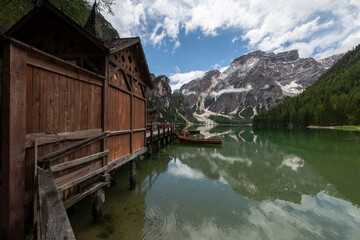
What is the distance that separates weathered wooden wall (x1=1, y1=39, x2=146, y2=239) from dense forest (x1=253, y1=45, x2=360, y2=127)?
8666 centimetres

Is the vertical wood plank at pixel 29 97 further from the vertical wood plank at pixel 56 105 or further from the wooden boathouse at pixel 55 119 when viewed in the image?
the vertical wood plank at pixel 56 105

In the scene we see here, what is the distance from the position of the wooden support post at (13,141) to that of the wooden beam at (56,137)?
158 millimetres

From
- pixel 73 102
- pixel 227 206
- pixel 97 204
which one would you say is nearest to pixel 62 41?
pixel 73 102

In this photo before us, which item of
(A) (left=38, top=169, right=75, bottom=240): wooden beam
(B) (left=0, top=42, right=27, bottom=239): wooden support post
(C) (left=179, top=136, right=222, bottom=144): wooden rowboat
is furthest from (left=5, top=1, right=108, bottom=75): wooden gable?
(C) (left=179, top=136, right=222, bottom=144): wooden rowboat

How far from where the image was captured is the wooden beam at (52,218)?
1.47 m

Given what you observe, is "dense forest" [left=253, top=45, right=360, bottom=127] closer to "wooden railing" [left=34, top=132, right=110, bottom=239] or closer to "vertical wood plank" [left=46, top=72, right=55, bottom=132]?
"wooden railing" [left=34, top=132, right=110, bottom=239]

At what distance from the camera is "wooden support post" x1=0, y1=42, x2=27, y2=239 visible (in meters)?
2.71

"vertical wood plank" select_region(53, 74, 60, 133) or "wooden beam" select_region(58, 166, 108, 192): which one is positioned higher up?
"vertical wood plank" select_region(53, 74, 60, 133)

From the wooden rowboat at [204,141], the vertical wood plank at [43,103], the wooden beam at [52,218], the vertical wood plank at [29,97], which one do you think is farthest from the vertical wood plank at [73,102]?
the wooden rowboat at [204,141]

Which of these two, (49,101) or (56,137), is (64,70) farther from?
(56,137)

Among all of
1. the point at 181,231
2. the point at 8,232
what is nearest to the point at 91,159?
the point at 8,232

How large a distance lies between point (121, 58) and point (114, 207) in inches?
247

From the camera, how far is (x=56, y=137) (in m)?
3.70

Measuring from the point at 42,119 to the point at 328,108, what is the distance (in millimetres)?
91770
